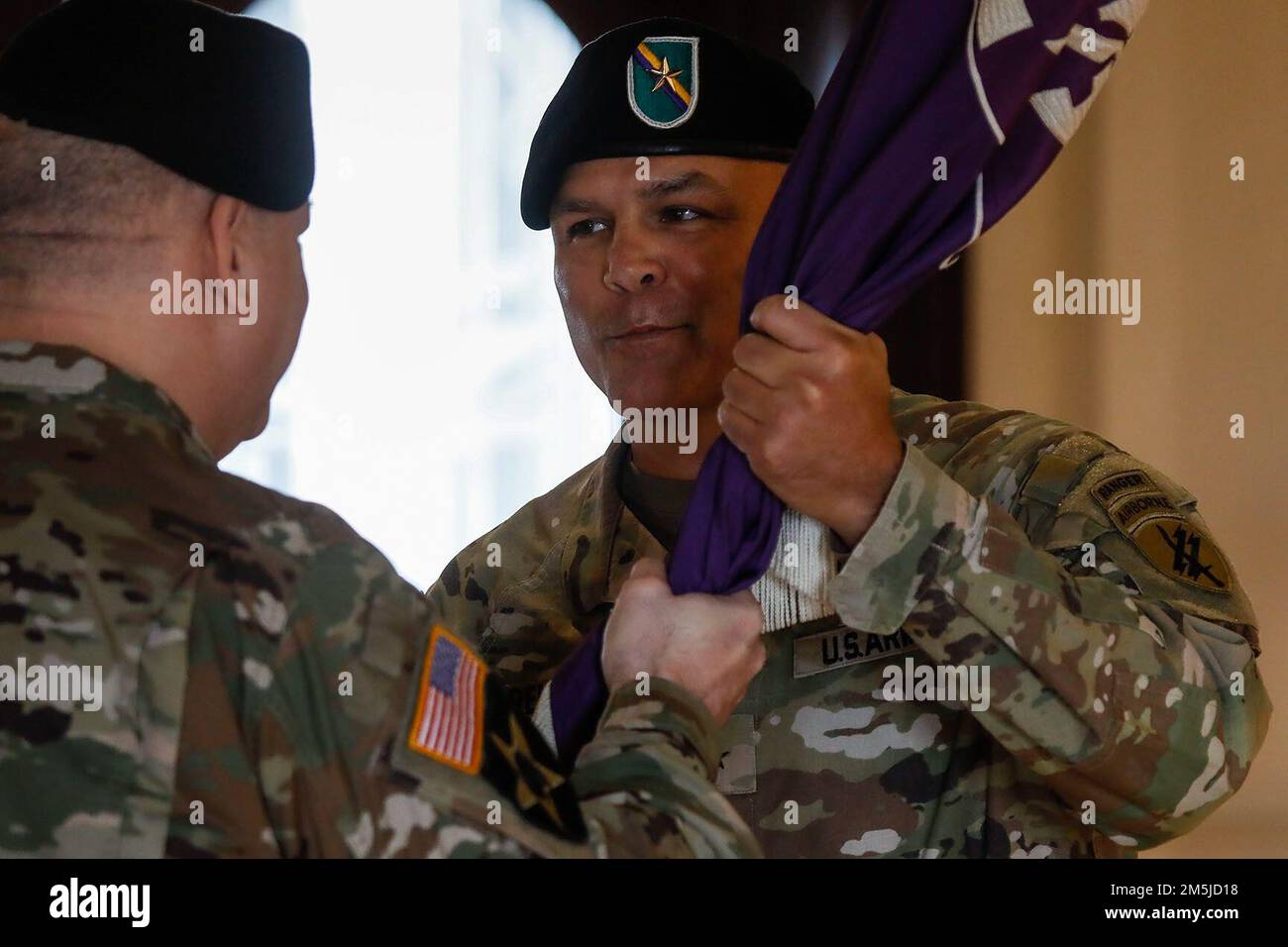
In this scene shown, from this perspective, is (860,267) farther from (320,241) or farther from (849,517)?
(320,241)

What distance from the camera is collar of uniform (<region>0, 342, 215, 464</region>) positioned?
979 millimetres

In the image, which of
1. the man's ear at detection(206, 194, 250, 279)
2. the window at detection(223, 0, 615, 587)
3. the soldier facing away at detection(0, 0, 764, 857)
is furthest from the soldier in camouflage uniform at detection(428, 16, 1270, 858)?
the window at detection(223, 0, 615, 587)

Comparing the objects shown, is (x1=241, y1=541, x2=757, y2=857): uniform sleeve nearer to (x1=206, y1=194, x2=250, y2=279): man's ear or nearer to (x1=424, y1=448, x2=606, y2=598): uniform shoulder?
(x1=206, y1=194, x2=250, y2=279): man's ear

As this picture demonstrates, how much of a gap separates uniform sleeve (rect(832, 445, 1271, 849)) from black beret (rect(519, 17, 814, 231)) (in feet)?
1.94

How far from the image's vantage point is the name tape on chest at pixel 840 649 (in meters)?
1.43

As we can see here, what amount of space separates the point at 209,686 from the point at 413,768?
0.14 m

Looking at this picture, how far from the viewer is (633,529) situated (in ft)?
5.59

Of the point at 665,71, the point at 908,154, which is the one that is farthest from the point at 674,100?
the point at 908,154

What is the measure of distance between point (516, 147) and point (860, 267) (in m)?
2.09

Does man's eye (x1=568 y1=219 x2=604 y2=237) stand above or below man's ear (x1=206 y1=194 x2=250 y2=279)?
above

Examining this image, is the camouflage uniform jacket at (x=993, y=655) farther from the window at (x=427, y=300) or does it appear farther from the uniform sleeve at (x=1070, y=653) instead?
the window at (x=427, y=300)

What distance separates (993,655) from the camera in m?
1.15

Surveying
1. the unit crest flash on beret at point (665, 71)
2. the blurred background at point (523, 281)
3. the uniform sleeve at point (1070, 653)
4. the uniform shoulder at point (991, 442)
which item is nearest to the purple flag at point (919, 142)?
the uniform sleeve at point (1070, 653)

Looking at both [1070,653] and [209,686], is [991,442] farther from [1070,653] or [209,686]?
[209,686]
